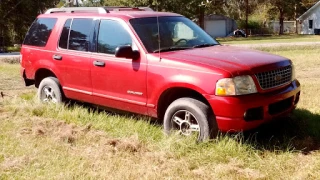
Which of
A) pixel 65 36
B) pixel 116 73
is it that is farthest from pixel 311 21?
pixel 116 73

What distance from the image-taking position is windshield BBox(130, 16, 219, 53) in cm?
576

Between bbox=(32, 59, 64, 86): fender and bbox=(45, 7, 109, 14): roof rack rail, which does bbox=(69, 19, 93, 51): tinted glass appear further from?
bbox=(32, 59, 64, 86): fender

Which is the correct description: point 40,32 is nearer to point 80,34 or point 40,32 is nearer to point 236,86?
point 80,34

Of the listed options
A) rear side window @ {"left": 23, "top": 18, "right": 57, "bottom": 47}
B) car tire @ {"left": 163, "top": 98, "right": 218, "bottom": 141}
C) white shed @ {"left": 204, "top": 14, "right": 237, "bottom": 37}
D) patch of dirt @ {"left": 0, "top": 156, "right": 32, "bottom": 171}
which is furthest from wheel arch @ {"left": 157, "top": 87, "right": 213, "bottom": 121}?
white shed @ {"left": 204, "top": 14, "right": 237, "bottom": 37}

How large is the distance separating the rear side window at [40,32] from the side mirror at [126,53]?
2.29 m

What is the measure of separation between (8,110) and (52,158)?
2.82 m

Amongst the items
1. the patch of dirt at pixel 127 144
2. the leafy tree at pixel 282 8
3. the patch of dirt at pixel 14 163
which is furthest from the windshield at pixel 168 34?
the leafy tree at pixel 282 8

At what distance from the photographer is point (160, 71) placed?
5336mm

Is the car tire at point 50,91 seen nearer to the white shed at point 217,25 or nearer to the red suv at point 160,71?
the red suv at point 160,71

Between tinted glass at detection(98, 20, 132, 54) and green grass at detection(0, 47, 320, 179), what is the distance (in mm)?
1104

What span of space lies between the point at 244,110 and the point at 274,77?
735 mm

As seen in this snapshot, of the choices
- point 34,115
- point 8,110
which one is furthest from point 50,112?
point 8,110

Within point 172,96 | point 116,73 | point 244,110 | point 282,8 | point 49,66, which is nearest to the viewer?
point 244,110

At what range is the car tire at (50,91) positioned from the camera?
7098 millimetres
